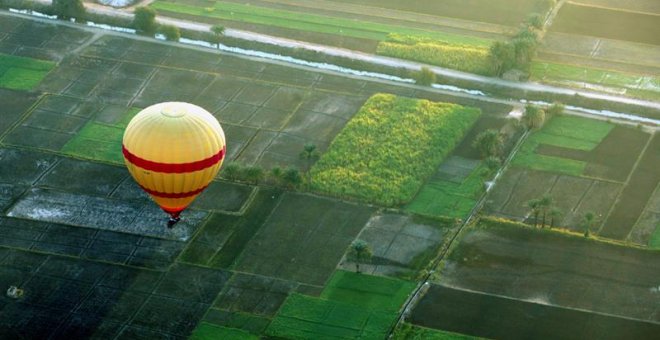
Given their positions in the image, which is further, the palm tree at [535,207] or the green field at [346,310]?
the palm tree at [535,207]

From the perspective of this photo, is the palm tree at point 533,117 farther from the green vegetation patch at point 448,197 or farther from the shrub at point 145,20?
the shrub at point 145,20

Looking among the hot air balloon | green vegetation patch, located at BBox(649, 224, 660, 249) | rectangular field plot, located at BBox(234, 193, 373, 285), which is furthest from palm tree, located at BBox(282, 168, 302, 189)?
green vegetation patch, located at BBox(649, 224, 660, 249)

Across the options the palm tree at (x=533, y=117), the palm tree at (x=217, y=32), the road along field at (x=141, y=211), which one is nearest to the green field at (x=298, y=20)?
the palm tree at (x=217, y=32)

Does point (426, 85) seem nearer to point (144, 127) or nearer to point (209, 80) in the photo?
point (209, 80)

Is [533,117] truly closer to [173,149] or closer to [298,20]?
[298,20]

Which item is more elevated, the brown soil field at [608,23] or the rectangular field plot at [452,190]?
the brown soil field at [608,23]

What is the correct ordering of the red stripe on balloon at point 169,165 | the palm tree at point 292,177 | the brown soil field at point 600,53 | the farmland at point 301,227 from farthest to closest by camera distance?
1. the brown soil field at point 600,53
2. the palm tree at point 292,177
3. the red stripe on balloon at point 169,165
4. the farmland at point 301,227
